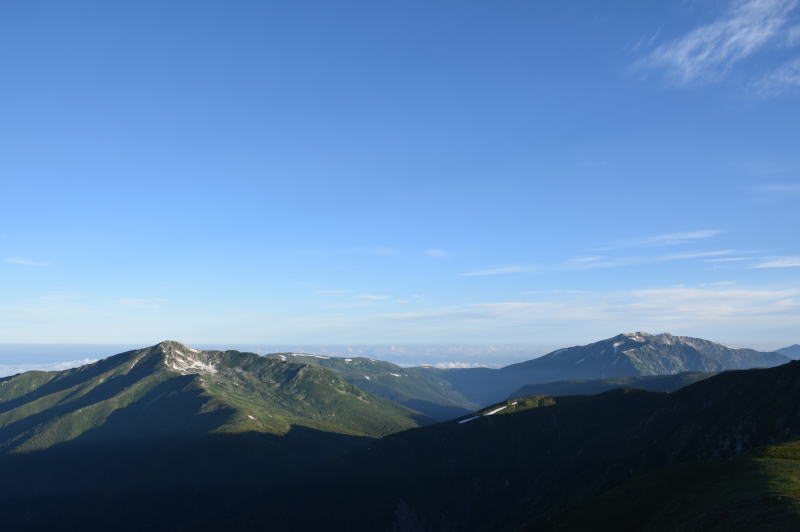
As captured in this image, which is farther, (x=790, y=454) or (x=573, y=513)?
(x=573, y=513)

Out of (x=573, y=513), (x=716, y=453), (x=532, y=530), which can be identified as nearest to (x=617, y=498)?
(x=573, y=513)

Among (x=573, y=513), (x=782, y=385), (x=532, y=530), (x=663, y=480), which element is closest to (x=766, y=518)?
(x=663, y=480)

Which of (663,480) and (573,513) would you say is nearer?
(663,480)

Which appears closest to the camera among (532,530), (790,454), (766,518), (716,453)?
(766,518)

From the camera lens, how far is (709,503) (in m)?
87.0

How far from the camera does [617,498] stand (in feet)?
395

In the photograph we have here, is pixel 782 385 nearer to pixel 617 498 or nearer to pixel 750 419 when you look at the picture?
pixel 750 419

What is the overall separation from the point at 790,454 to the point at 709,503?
128 feet

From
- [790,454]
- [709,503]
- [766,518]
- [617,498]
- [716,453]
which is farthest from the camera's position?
[716,453]

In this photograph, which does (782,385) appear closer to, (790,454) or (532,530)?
(790,454)

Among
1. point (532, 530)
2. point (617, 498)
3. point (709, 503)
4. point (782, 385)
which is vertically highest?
point (782, 385)

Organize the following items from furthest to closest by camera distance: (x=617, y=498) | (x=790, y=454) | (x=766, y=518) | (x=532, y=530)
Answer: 1. (x=532, y=530)
2. (x=617, y=498)
3. (x=790, y=454)
4. (x=766, y=518)

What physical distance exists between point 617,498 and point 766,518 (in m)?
56.2

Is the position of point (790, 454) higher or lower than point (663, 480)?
higher
